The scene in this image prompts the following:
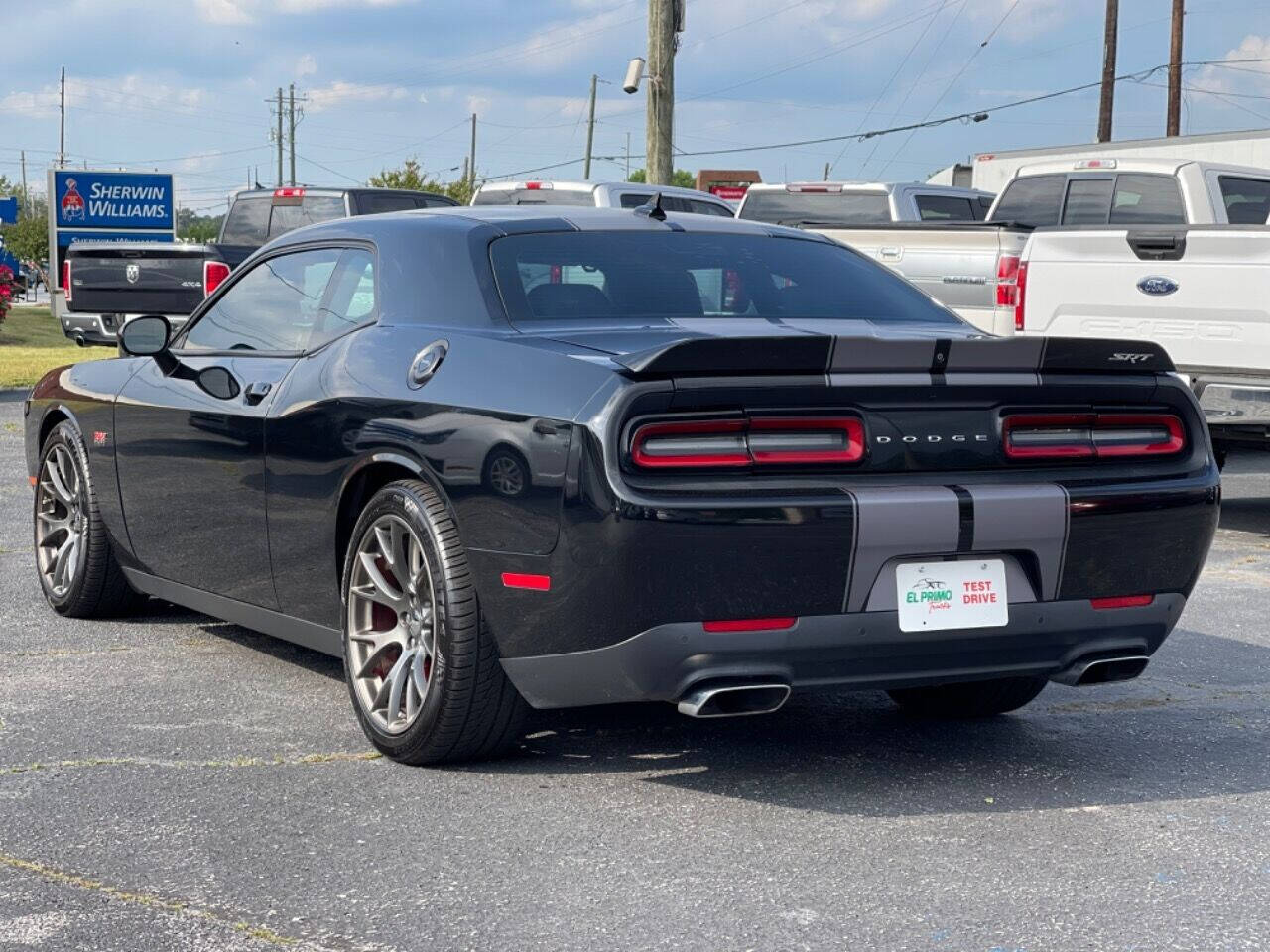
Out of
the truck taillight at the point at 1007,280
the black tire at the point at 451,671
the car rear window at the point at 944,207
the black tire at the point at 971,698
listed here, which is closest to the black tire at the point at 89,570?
the black tire at the point at 451,671

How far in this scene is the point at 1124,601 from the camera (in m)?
4.80

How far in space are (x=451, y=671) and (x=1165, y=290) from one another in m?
6.52

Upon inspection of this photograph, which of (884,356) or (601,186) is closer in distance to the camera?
(884,356)

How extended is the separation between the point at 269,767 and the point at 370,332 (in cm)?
125

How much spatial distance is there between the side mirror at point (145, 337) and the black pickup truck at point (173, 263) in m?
10.8

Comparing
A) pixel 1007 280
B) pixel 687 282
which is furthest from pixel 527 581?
pixel 1007 280

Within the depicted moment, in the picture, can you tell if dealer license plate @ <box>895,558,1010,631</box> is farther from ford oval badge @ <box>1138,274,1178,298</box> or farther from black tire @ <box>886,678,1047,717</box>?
ford oval badge @ <box>1138,274,1178,298</box>

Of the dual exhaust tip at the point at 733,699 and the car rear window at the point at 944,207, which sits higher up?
the car rear window at the point at 944,207

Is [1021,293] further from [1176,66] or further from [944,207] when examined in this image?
[1176,66]

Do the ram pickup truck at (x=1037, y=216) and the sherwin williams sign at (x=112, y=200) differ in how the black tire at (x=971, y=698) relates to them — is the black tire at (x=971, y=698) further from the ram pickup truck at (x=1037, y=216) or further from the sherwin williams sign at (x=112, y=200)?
the sherwin williams sign at (x=112, y=200)

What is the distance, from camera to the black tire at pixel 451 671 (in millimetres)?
4641

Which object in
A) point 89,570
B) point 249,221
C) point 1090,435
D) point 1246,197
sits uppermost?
point 1246,197

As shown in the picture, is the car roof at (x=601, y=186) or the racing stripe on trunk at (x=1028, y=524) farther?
the car roof at (x=601, y=186)

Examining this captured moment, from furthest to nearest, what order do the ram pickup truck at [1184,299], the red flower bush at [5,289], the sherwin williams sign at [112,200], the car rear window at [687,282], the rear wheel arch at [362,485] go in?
the sherwin williams sign at [112,200] → the red flower bush at [5,289] → the ram pickup truck at [1184,299] → the car rear window at [687,282] → the rear wheel arch at [362,485]
